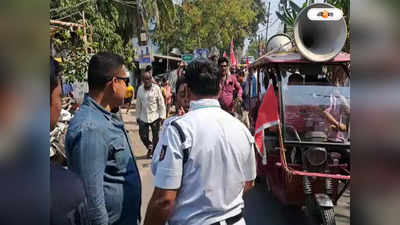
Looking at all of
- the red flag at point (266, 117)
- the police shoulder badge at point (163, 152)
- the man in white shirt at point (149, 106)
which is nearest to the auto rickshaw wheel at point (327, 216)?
the red flag at point (266, 117)

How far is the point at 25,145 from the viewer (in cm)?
89

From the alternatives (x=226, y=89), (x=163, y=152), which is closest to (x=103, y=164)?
(x=163, y=152)

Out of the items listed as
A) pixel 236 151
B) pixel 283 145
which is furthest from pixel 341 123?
pixel 236 151

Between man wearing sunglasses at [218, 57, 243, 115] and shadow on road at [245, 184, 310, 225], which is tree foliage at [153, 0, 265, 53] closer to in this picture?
man wearing sunglasses at [218, 57, 243, 115]

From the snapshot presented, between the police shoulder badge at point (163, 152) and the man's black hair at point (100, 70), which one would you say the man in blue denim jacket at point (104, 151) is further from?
the police shoulder badge at point (163, 152)

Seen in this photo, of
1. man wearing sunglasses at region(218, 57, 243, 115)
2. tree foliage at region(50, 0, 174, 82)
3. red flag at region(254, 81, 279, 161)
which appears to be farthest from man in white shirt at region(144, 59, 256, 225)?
man wearing sunglasses at region(218, 57, 243, 115)

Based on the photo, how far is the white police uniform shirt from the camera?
6.06 ft

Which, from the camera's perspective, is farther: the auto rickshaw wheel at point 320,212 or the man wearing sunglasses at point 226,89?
the man wearing sunglasses at point 226,89

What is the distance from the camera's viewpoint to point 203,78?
82.8 inches

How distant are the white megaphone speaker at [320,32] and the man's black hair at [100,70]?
277 cm

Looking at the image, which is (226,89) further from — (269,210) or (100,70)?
(100,70)

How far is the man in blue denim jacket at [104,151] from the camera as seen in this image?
1812 mm

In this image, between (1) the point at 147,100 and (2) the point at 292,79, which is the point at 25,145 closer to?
A: (2) the point at 292,79

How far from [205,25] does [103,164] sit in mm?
26516
